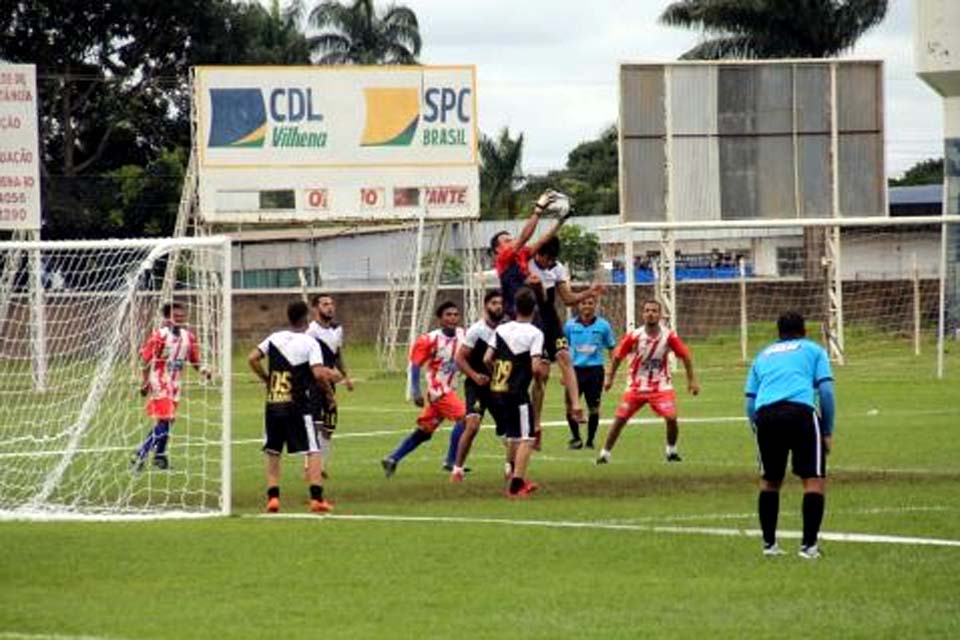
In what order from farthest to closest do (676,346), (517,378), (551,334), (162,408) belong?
1. (676,346)
2. (162,408)
3. (551,334)
4. (517,378)

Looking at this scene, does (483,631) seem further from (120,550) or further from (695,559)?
(120,550)

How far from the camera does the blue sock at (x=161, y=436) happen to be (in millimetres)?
26891

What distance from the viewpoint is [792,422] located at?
56.3ft

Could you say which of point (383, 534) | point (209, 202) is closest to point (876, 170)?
point (209, 202)

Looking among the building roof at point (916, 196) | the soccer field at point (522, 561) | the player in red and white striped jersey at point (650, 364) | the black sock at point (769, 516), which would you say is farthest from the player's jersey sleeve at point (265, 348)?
the building roof at point (916, 196)

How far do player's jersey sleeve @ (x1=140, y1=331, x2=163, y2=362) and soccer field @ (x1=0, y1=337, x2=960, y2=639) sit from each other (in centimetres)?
165

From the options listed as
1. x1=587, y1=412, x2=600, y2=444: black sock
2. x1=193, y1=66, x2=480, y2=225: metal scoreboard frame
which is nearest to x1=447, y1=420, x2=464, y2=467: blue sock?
x1=587, y1=412, x2=600, y2=444: black sock

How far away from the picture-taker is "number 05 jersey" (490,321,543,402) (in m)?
22.9

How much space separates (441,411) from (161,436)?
3283mm

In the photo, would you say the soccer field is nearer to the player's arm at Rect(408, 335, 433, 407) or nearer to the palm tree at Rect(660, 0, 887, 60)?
the player's arm at Rect(408, 335, 433, 407)

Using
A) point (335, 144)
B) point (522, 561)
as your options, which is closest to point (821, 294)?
point (335, 144)

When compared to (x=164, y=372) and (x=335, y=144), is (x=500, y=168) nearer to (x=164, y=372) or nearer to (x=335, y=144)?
(x=335, y=144)

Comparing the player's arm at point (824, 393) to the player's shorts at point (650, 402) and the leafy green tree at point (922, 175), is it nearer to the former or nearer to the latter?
the player's shorts at point (650, 402)

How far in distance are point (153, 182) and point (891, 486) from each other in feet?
190
